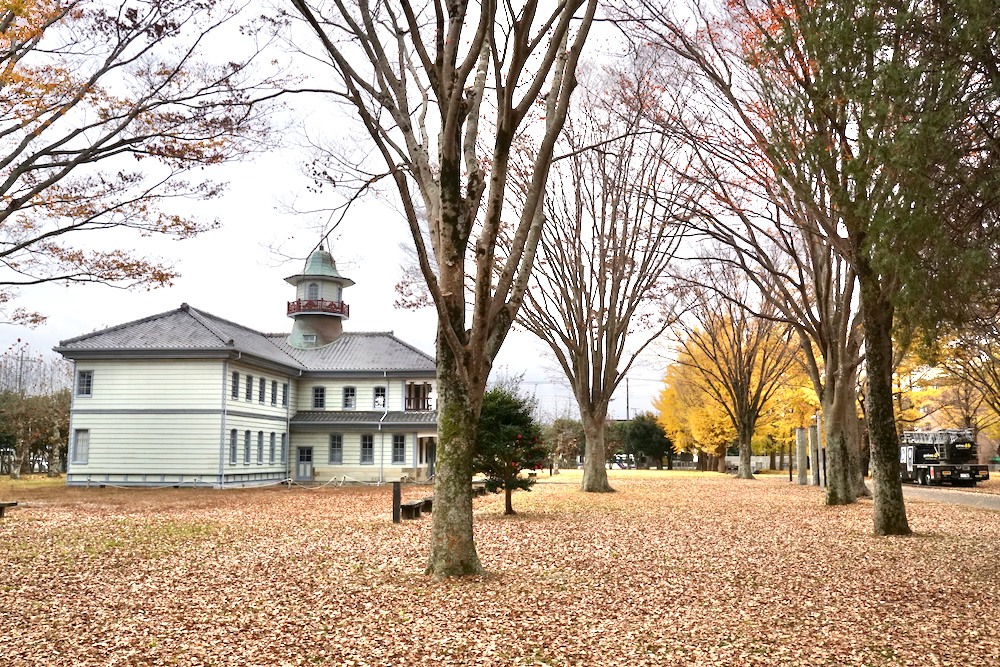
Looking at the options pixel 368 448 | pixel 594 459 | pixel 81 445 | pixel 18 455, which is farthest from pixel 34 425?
pixel 594 459

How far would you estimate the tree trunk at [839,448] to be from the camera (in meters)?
17.9

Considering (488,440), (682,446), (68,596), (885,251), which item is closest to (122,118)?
(68,596)

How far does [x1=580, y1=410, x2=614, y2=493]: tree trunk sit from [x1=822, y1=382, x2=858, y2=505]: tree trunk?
24.8ft

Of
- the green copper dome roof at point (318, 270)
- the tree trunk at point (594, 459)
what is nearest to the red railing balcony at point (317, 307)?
the green copper dome roof at point (318, 270)

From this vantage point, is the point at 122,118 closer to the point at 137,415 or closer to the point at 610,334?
the point at 610,334

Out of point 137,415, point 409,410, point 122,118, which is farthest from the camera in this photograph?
point 409,410

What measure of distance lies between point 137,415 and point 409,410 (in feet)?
38.4

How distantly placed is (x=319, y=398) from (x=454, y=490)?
30109mm

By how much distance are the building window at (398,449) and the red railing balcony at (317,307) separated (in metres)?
7.98

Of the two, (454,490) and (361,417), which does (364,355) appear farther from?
(454,490)

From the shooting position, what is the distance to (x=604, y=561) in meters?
10.0

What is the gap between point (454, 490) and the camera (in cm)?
863

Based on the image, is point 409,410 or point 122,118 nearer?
point 122,118

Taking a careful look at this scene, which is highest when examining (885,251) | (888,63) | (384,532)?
(888,63)
